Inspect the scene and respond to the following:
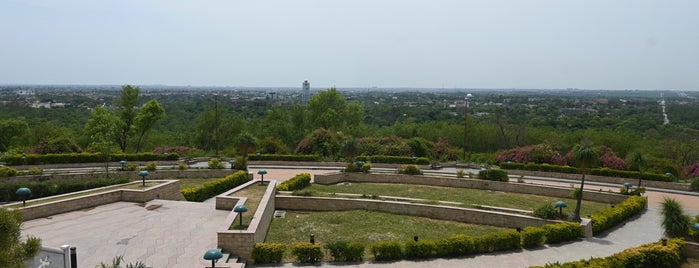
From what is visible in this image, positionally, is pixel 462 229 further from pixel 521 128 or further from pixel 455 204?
pixel 521 128

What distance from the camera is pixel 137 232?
16.0 m

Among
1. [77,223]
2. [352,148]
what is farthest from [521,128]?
[77,223]

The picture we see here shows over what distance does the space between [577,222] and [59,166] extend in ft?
107

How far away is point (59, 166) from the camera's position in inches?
1261

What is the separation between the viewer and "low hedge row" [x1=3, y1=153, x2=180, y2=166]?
1214 inches

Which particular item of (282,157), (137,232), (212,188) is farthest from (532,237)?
(282,157)

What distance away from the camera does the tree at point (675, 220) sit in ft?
55.2

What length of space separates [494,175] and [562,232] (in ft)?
36.7

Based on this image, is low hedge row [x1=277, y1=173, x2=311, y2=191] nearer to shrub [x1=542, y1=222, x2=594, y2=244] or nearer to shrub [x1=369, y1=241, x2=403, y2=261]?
shrub [x1=369, y1=241, x2=403, y2=261]

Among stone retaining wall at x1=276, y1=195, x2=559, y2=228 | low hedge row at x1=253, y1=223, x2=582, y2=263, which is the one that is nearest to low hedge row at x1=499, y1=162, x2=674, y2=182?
stone retaining wall at x1=276, y1=195, x2=559, y2=228

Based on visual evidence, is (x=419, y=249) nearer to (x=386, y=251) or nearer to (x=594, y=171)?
(x=386, y=251)

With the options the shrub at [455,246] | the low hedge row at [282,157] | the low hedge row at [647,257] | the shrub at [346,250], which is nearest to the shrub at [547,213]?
the low hedge row at [647,257]

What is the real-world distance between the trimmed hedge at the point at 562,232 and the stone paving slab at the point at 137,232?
12.0m

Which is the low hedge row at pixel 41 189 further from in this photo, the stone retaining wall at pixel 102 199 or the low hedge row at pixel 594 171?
the low hedge row at pixel 594 171
